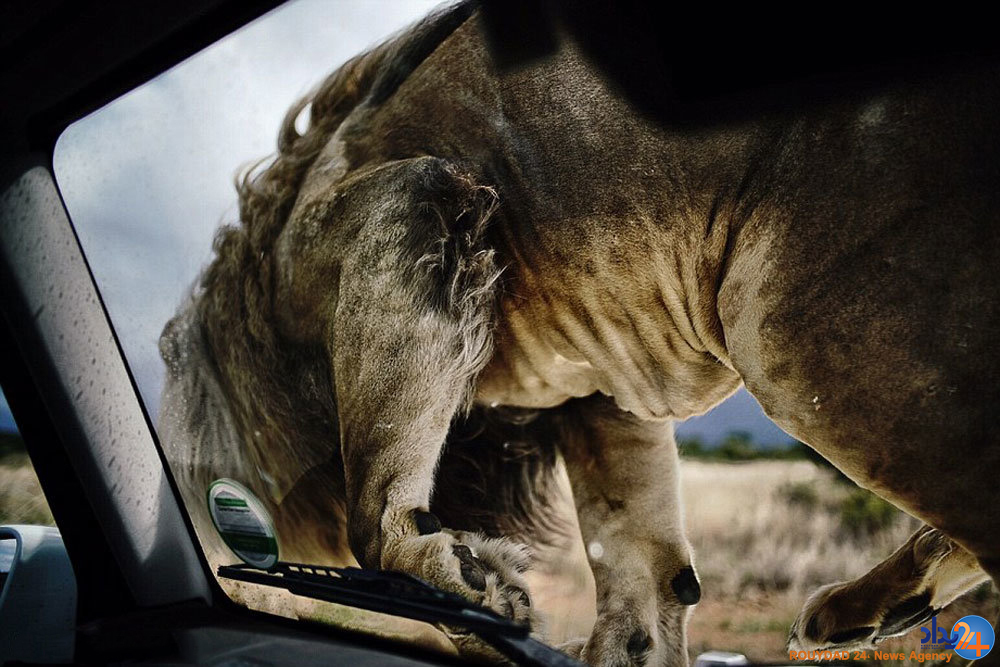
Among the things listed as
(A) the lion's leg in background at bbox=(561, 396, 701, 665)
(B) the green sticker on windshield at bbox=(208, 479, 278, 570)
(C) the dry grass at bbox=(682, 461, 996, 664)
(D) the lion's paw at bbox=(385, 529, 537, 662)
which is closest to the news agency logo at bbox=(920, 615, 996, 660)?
(C) the dry grass at bbox=(682, 461, 996, 664)

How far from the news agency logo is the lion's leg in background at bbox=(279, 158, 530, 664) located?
36.0 inches

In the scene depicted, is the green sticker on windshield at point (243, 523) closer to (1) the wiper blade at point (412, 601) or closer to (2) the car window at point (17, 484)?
(1) the wiper blade at point (412, 601)

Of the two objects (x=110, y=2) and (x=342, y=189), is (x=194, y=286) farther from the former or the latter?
(x=110, y=2)

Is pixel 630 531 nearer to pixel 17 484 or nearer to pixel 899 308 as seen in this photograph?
pixel 899 308

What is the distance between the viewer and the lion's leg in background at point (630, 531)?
5.52 ft

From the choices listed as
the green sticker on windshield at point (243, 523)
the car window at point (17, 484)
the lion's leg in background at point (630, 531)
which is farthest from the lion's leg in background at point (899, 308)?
the car window at point (17, 484)

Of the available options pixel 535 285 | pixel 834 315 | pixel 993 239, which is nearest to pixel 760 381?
pixel 834 315

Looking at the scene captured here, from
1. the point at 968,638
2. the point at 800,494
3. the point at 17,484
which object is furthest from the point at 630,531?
the point at 17,484

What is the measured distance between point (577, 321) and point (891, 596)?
0.94 m

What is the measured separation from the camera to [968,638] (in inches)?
50.1

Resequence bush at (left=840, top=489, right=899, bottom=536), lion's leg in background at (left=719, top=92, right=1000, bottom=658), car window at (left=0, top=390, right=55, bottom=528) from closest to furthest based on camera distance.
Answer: lion's leg in background at (left=719, top=92, right=1000, bottom=658) < bush at (left=840, top=489, right=899, bottom=536) < car window at (left=0, top=390, right=55, bottom=528)

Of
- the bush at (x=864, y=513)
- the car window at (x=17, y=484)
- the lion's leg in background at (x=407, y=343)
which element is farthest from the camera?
the car window at (x=17, y=484)

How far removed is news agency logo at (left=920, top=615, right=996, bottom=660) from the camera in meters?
1.25

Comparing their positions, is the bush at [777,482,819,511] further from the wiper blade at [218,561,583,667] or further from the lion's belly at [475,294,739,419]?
the wiper blade at [218,561,583,667]
